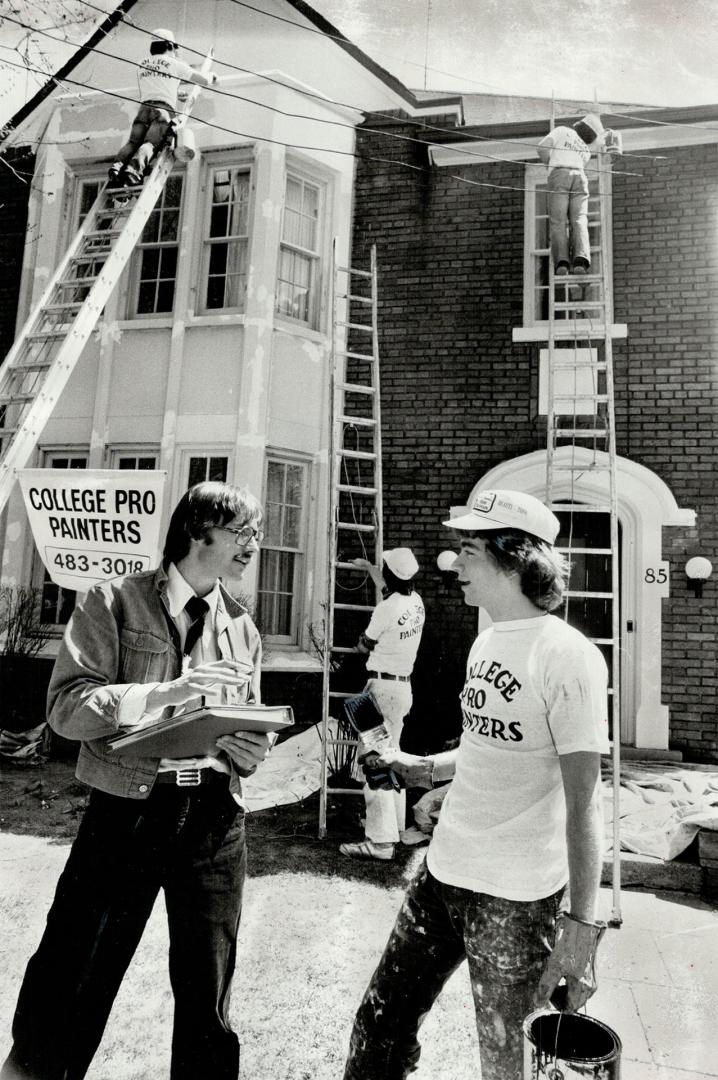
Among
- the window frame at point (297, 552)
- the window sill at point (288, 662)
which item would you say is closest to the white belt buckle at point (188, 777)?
the window sill at point (288, 662)

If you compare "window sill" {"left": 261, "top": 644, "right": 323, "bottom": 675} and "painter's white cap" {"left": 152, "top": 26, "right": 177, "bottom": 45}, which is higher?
"painter's white cap" {"left": 152, "top": 26, "right": 177, "bottom": 45}

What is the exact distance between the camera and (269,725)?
168cm

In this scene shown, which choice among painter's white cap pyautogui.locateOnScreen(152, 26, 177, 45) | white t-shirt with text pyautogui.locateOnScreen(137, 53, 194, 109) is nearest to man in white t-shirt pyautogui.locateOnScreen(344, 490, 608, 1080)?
white t-shirt with text pyautogui.locateOnScreen(137, 53, 194, 109)

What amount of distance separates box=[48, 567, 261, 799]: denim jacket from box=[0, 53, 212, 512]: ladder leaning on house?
2.81 metres

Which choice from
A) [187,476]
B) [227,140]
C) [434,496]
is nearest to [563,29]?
[434,496]

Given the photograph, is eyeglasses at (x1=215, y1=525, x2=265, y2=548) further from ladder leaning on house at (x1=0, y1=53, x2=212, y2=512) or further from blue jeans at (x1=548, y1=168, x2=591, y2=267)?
blue jeans at (x1=548, y1=168, x2=591, y2=267)

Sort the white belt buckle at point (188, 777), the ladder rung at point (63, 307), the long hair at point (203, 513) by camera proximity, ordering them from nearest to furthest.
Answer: the white belt buckle at point (188, 777) → the long hair at point (203, 513) → the ladder rung at point (63, 307)

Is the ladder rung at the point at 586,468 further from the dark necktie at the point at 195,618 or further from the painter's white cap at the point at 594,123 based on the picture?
the dark necktie at the point at 195,618

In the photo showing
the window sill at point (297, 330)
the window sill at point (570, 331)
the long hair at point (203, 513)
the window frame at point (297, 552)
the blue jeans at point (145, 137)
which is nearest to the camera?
the long hair at point (203, 513)

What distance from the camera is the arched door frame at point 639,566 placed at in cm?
634

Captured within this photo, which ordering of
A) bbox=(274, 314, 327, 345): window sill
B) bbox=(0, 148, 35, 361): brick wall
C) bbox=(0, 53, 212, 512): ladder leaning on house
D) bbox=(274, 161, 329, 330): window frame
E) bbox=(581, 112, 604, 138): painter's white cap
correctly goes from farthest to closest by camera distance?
bbox=(0, 148, 35, 361): brick wall < bbox=(274, 161, 329, 330): window frame < bbox=(274, 314, 327, 345): window sill < bbox=(581, 112, 604, 138): painter's white cap < bbox=(0, 53, 212, 512): ladder leaning on house

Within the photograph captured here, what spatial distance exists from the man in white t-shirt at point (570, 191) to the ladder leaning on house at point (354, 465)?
1777 millimetres

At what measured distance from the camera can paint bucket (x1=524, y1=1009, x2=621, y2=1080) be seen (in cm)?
132

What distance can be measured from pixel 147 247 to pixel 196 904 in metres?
7.43
